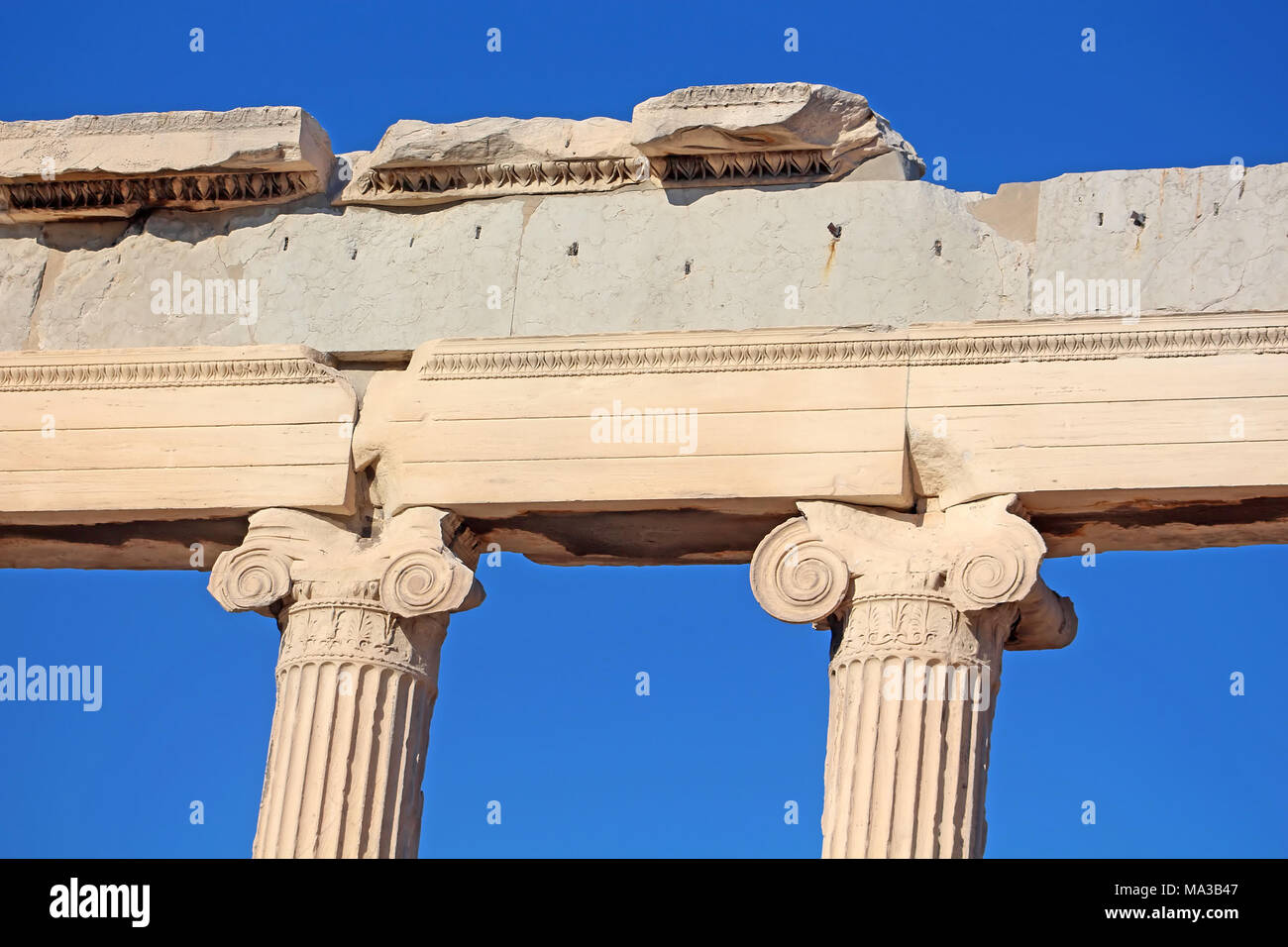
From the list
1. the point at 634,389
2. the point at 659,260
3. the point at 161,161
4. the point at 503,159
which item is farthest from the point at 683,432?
the point at 161,161

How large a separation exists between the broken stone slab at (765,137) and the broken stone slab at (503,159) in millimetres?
287

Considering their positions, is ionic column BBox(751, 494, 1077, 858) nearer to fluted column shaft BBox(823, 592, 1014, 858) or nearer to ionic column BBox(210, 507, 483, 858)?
fluted column shaft BBox(823, 592, 1014, 858)

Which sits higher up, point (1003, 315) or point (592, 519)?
point (1003, 315)

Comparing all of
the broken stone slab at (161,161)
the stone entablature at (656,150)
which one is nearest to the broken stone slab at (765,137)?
the stone entablature at (656,150)

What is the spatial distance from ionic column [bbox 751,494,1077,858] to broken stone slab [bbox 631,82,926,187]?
2.10 meters

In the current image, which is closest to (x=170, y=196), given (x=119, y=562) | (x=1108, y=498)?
(x=119, y=562)

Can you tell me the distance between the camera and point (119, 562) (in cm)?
1440

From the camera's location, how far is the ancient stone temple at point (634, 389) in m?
12.6

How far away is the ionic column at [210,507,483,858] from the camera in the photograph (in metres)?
12.8

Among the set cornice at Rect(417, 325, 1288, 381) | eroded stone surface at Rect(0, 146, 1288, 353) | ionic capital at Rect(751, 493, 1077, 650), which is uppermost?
eroded stone surface at Rect(0, 146, 1288, 353)

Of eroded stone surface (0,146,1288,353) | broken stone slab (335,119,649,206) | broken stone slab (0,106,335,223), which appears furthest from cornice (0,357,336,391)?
broken stone slab (335,119,649,206)

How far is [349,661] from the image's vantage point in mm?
13117
